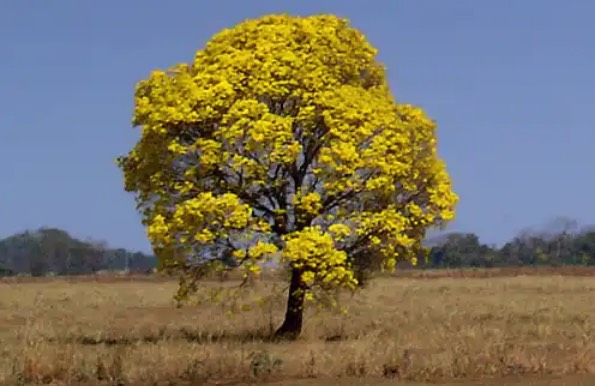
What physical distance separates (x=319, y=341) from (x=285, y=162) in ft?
13.5

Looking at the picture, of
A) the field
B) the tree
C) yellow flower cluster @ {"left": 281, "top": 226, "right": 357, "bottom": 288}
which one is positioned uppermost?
the tree

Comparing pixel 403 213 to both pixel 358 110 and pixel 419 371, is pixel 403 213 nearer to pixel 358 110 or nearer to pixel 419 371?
pixel 358 110

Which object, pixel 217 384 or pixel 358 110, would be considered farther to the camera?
pixel 358 110

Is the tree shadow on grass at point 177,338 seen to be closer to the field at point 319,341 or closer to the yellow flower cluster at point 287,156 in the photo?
the field at point 319,341

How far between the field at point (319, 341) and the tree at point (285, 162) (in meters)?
1.97

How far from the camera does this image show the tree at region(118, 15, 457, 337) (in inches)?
898

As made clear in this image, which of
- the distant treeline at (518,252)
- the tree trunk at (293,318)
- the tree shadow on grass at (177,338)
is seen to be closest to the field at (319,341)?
the tree shadow on grass at (177,338)

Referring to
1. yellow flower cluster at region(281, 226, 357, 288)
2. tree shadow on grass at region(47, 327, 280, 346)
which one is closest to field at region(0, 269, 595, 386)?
tree shadow on grass at region(47, 327, 280, 346)

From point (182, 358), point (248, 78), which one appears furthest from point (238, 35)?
point (182, 358)

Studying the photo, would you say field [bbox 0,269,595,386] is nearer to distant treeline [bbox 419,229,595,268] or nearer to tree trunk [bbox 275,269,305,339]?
tree trunk [bbox 275,269,305,339]

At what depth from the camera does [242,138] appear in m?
23.0

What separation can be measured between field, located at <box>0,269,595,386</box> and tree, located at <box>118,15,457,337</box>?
197cm

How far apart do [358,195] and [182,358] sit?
8514 mm

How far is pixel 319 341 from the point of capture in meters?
23.9
